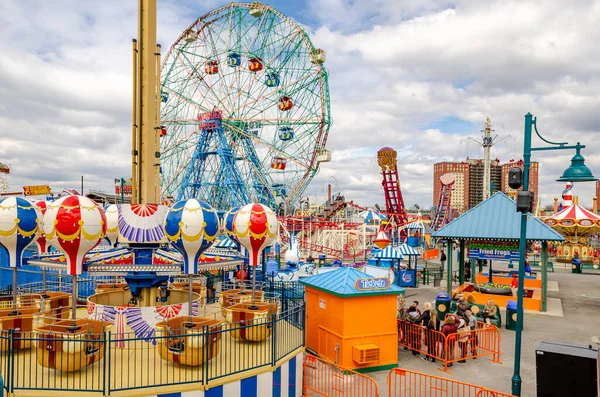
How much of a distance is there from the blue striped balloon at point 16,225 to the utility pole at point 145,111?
2257mm

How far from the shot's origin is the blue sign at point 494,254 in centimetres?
1906

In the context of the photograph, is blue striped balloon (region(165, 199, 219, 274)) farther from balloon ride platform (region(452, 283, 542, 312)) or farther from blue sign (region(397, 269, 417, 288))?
blue sign (region(397, 269, 417, 288))

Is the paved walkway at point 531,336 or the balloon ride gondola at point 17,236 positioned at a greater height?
the balloon ride gondola at point 17,236

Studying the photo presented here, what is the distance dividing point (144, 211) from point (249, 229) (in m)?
2.32

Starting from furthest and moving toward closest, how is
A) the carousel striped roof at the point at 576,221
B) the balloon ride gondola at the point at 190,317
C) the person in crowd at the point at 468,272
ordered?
the carousel striped roof at the point at 576,221 → the person in crowd at the point at 468,272 → the balloon ride gondola at the point at 190,317

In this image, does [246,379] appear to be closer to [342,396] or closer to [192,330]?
[192,330]

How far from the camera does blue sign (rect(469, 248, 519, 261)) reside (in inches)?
Answer: 750

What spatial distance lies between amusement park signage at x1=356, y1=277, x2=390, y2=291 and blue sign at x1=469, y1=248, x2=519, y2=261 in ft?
33.8

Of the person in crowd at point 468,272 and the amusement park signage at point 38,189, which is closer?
the person in crowd at point 468,272

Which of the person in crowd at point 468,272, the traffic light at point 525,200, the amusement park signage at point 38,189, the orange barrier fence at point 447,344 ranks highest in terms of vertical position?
the amusement park signage at point 38,189

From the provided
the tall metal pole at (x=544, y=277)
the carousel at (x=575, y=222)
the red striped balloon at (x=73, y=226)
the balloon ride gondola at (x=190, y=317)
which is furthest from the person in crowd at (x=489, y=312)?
the carousel at (x=575, y=222)

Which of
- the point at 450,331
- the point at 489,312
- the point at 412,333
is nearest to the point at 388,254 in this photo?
the point at 489,312

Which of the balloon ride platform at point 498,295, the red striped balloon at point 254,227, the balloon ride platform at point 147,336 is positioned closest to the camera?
the balloon ride platform at point 147,336

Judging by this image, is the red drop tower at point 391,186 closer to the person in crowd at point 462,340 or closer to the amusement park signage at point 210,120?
the amusement park signage at point 210,120
